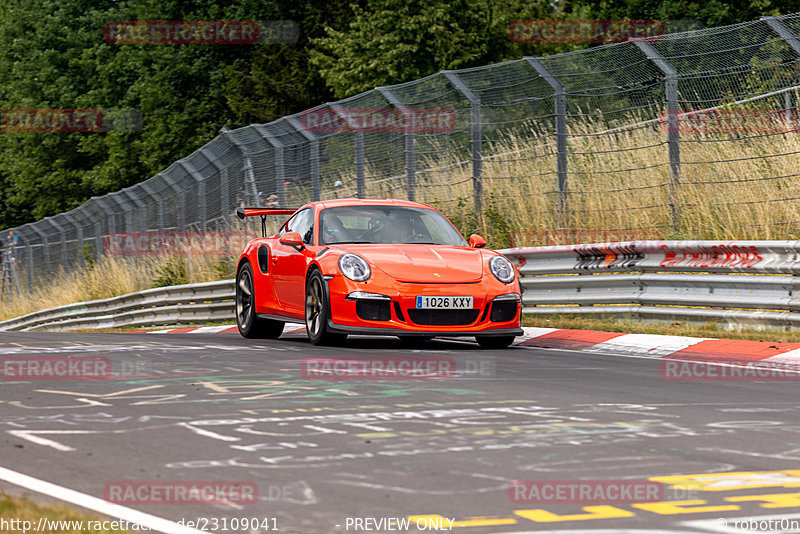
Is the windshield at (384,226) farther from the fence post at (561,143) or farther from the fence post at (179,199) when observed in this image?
the fence post at (179,199)

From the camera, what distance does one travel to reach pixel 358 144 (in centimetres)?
1828

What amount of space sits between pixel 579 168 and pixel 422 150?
2.52 meters

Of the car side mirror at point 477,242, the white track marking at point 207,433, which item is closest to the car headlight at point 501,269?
the car side mirror at point 477,242

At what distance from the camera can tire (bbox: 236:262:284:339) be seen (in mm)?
13023

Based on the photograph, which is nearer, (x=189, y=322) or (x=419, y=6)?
(x=189, y=322)

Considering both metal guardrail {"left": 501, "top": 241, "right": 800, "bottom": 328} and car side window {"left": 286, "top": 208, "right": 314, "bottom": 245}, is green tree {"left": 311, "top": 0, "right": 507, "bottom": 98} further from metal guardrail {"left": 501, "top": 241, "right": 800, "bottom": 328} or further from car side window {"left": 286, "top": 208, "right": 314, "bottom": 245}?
car side window {"left": 286, "top": 208, "right": 314, "bottom": 245}

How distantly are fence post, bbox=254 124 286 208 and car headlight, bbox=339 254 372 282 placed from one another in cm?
956

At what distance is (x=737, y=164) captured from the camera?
13781 millimetres

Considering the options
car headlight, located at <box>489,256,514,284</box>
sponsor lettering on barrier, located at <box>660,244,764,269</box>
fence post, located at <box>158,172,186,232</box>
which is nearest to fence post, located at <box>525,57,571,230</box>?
sponsor lettering on barrier, located at <box>660,244,764,269</box>

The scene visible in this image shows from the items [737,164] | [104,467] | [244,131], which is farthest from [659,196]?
[104,467]

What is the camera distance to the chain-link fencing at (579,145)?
1313 centimetres

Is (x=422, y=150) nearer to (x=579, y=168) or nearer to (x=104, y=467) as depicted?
(x=579, y=168)

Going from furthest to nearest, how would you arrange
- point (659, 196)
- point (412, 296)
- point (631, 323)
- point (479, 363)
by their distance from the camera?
1. point (659, 196)
2. point (631, 323)
3. point (412, 296)
4. point (479, 363)

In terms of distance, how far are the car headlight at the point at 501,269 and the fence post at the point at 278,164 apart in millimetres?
9483
